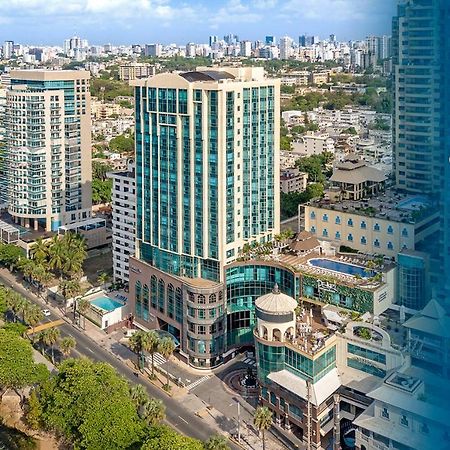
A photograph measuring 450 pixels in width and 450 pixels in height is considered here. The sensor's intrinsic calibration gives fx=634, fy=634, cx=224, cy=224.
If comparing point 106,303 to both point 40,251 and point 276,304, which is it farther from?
point 276,304

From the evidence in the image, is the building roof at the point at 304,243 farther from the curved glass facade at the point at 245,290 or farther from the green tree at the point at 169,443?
the green tree at the point at 169,443

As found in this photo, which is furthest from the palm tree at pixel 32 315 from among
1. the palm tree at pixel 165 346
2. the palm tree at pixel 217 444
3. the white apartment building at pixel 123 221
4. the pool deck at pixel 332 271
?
the palm tree at pixel 217 444

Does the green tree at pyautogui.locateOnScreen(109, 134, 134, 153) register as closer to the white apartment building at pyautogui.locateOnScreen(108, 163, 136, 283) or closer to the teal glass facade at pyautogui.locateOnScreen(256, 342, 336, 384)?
the white apartment building at pyautogui.locateOnScreen(108, 163, 136, 283)

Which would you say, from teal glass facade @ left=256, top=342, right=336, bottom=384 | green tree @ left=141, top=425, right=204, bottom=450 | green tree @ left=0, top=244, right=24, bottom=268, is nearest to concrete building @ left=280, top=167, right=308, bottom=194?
green tree @ left=0, top=244, right=24, bottom=268

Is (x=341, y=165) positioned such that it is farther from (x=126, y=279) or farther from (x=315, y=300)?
(x=126, y=279)

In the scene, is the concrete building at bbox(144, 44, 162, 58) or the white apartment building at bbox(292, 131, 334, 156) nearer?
the white apartment building at bbox(292, 131, 334, 156)

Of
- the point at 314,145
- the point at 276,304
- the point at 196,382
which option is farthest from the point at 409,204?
the point at 314,145
